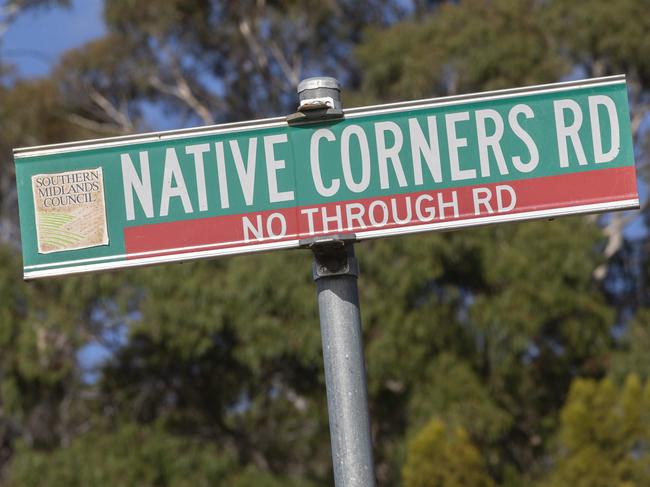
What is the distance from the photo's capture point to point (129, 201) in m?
1.90

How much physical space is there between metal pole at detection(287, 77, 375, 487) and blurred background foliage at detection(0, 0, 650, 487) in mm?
9559

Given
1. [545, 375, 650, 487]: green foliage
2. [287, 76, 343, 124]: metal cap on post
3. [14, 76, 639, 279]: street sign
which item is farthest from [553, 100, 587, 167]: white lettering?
[545, 375, 650, 487]: green foliage

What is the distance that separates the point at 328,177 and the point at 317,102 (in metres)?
0.12

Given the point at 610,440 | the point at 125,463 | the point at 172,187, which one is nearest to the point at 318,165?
the point at 172,187

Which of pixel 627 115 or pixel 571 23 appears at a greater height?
pixel 571 23

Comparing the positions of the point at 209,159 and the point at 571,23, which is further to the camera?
the point at 571,23

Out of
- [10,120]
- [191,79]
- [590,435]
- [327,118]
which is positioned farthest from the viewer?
[191,79]

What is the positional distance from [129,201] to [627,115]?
2.69 ft

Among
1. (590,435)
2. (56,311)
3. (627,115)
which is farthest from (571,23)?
(627,115)

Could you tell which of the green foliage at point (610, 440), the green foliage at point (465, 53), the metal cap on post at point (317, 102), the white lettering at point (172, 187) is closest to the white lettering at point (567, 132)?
the metal cap on post at point (317, 102)

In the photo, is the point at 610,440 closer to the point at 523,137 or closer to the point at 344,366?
the point at 523,137

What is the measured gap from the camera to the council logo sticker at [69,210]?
1.86 meters

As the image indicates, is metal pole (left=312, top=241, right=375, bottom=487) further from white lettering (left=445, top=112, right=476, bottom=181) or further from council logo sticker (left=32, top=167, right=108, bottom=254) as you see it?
council logo sticker (left=32, top=167, right=108, bottom=254)

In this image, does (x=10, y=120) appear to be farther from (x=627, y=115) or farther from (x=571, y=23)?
(x=627, y=115)
